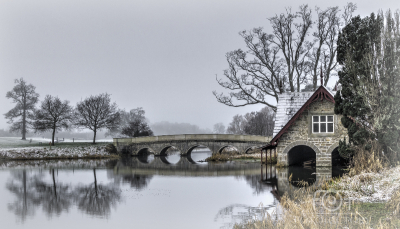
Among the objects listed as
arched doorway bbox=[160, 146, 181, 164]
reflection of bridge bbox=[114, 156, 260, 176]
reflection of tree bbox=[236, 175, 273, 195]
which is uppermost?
reflection of tree bbox=[236, 175, 273, 195]

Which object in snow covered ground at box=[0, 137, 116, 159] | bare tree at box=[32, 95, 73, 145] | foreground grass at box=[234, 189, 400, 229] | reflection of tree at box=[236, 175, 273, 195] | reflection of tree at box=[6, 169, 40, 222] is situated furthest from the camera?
bare tree at box=[32, 95, 73, 145]

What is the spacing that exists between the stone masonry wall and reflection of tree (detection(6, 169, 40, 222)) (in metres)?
13.2

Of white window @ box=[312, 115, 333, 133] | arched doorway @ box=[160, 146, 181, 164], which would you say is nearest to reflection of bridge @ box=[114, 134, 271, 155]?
arched doorway @ box=[160, 146, 181, 164]

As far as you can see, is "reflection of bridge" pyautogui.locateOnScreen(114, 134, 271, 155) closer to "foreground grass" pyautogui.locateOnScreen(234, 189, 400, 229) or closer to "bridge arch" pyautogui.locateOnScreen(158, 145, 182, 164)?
"bridge arch" pyautogui.locateOnScreen(158, 145, 182, 164)

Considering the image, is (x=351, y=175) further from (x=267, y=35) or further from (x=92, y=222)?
(x=267, y=35)

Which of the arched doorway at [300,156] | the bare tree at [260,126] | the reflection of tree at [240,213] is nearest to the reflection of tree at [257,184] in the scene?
the reflection of tree at [240,213]

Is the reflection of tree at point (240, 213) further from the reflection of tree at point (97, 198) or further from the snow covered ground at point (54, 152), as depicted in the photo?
the snow covered ground at point (54, 152)

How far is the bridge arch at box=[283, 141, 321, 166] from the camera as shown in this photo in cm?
2098

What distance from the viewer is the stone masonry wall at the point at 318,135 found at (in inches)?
815

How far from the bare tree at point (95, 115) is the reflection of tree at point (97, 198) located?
30604mm

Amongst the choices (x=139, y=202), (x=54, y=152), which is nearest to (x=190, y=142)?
(x=54, y=152)

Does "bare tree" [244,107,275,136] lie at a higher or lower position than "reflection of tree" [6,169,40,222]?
higher

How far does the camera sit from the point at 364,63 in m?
13.3

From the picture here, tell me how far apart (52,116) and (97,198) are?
3342 centimetres
